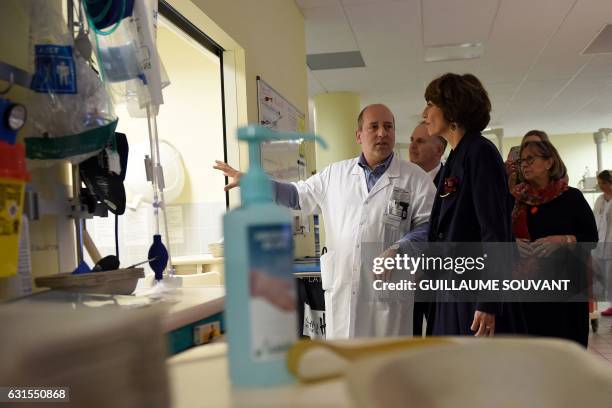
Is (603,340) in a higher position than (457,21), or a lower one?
lower

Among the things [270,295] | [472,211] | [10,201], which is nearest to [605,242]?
[472,211]

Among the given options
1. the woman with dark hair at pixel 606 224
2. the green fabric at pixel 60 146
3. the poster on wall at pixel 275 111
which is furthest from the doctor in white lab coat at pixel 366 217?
the woman with dark hair at pixel 606 224

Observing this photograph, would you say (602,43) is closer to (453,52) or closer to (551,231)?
(453,52)

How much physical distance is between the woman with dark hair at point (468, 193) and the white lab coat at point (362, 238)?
1.60 ft

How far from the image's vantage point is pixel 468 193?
2.07m

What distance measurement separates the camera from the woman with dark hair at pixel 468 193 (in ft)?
6.55

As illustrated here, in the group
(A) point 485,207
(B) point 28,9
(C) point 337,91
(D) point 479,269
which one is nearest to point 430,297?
(D) point 479,269

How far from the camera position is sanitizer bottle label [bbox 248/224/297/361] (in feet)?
1.82

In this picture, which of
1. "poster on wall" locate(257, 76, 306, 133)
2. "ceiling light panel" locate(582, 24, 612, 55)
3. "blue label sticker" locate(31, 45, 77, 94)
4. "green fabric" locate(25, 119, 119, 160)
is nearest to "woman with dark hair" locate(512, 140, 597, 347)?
"poster on wall" locate(257, 76, 306, 133)

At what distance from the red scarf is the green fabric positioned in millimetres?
2263

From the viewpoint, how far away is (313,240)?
4.93 metres

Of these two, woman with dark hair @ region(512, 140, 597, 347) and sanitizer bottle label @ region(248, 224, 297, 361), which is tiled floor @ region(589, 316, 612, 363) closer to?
woman with dark hair @ region(512, 140, 597, 347)

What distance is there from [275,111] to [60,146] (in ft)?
8.20

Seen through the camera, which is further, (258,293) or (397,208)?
(397,208)
